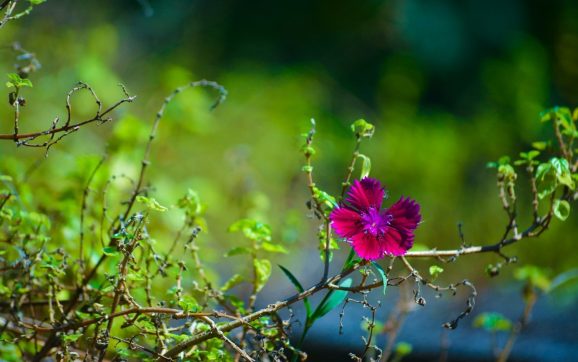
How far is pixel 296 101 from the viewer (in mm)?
3342

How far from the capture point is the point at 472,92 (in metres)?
4.32

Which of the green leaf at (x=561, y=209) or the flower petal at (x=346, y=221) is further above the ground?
the green leaf at (x=561, y=209)

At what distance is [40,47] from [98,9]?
135 cm

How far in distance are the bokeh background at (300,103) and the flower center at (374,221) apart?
0.42 m

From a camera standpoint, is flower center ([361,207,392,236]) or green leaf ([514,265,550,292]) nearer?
flower center ([361,207,392,236])

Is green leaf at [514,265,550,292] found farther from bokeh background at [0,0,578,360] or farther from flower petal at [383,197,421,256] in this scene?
flower petal at [383,197,421,256]

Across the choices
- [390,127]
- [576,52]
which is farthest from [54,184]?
[576,52]

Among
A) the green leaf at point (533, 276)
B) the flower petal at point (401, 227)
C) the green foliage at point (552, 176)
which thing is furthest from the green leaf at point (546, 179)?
the green leaf at point (533, 276)

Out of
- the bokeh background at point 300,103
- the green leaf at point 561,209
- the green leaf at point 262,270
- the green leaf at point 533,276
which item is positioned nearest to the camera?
the green leaf at point 561,209

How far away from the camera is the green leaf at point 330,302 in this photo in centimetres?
94

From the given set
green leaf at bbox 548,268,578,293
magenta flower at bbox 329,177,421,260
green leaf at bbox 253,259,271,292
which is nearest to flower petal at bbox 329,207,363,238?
magenta flower at bbox 329,177,421,260

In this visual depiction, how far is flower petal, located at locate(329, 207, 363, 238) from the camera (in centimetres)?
89

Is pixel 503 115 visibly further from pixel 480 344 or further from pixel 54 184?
pixel 54 184

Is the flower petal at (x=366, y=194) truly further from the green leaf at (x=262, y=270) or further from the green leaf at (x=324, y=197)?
the green leaf at (x=262, y=270)
